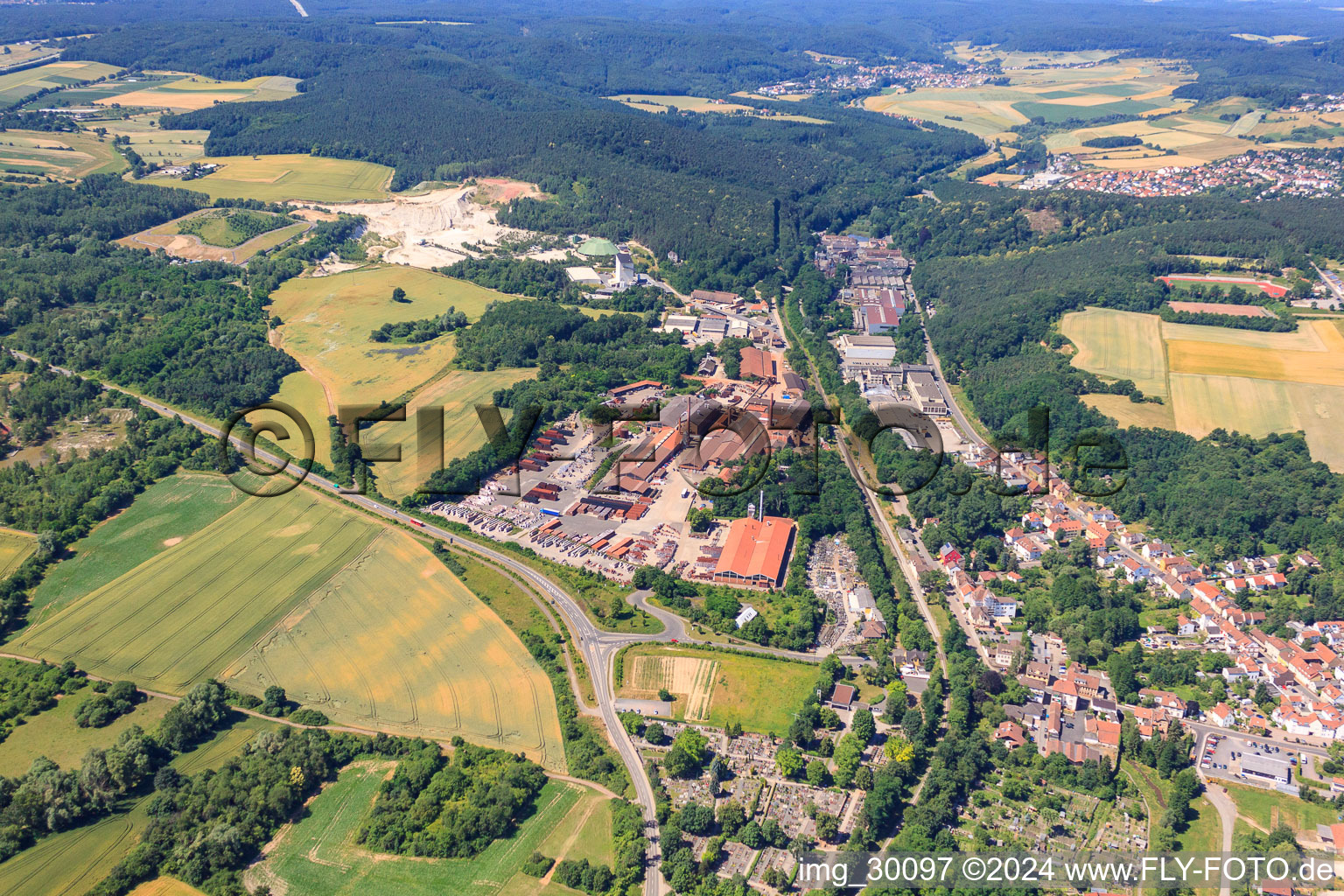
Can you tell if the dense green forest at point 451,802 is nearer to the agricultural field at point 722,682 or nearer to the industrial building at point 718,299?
the agricultural field at point 722,682

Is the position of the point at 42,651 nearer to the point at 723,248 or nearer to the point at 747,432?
the point at 747,432

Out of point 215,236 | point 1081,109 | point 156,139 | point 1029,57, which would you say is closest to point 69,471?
point 215,236

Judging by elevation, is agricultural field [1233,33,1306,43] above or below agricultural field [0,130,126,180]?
above

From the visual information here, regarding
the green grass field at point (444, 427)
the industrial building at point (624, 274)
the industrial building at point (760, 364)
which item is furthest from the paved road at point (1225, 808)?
the industrial building at point (624, 274)

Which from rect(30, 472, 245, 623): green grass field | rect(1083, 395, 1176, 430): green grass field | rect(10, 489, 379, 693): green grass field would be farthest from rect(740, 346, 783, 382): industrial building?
rect(30, 472, 245, 623): green grass field

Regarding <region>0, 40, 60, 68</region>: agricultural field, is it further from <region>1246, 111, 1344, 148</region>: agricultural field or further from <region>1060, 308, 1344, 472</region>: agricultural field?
<region>1246, 111, 1344, 148</region>: agricultural field

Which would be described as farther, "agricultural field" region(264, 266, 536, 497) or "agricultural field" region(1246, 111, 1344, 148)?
"agricultural field" region(1246, 111, 1344, 148)
